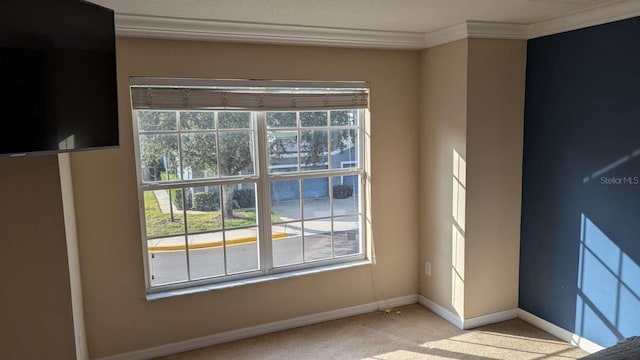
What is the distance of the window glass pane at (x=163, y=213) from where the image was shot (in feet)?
10.2

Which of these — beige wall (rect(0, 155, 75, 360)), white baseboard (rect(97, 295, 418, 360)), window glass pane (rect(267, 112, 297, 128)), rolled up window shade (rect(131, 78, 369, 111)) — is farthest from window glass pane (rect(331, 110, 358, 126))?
beige wall (rect(0, 155, 75, 360))

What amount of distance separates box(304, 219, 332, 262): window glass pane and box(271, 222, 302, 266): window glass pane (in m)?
0.06

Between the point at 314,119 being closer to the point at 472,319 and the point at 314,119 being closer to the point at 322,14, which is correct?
the point at 322,14

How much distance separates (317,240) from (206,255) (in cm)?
91

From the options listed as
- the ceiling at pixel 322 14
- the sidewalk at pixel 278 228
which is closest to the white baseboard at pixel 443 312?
the sidewalk at pixel 278 228

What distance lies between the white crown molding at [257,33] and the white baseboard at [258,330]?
2.12 metres

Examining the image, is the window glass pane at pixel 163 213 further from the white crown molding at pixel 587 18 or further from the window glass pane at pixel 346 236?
the white crown molding at pixel 587 18

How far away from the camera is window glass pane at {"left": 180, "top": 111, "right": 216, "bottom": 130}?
3129 mm

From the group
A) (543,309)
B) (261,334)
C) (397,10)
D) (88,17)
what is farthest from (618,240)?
(88,17)

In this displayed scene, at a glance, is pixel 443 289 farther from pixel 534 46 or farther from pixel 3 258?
pixel 3 258

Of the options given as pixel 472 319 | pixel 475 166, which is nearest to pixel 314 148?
pixel 475 166

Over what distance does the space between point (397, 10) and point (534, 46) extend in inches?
48.5

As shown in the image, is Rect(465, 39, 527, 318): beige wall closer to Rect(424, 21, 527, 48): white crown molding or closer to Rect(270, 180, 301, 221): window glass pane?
Rect(424, 21, 527, 48): white crown molding

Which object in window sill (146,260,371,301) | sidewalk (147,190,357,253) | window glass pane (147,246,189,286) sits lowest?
window sill (146,260,371,301)
